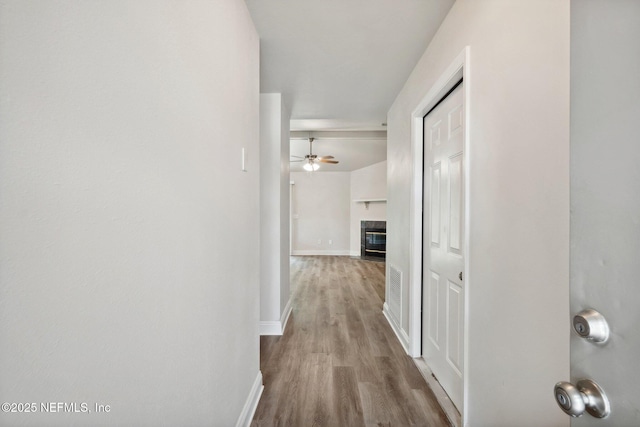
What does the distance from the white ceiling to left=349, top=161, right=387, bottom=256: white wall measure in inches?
169

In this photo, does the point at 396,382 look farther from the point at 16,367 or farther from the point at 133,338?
the point at 16,367

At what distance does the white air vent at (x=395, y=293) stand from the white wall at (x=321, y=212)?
18.4ft

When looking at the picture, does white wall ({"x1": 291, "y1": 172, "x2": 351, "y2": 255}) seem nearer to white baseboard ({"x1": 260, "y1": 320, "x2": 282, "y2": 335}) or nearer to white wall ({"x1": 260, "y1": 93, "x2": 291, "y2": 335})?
white wall ({"x1": 260, "y1": 93, "x2": 291, "y2": 335})

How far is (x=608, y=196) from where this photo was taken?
520 mm

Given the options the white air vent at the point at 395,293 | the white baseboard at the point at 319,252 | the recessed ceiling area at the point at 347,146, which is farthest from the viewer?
the white baseboard at the point at 319,252

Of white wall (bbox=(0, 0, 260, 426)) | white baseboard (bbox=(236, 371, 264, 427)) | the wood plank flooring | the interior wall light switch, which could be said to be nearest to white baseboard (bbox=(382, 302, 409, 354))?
the wood plank flooring

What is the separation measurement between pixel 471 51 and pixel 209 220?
1513 mm

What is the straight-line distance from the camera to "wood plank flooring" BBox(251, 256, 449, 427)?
1.71m

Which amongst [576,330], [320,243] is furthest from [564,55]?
[320,243]

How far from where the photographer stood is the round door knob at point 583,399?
1.67 feet

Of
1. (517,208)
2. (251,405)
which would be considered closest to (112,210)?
(517,208)

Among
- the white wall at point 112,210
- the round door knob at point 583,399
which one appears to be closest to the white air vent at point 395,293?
the white wall at point 112,210

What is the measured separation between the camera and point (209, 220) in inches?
44.2

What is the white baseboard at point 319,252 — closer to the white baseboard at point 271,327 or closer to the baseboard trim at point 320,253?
the baseboard trim at point 320,253
